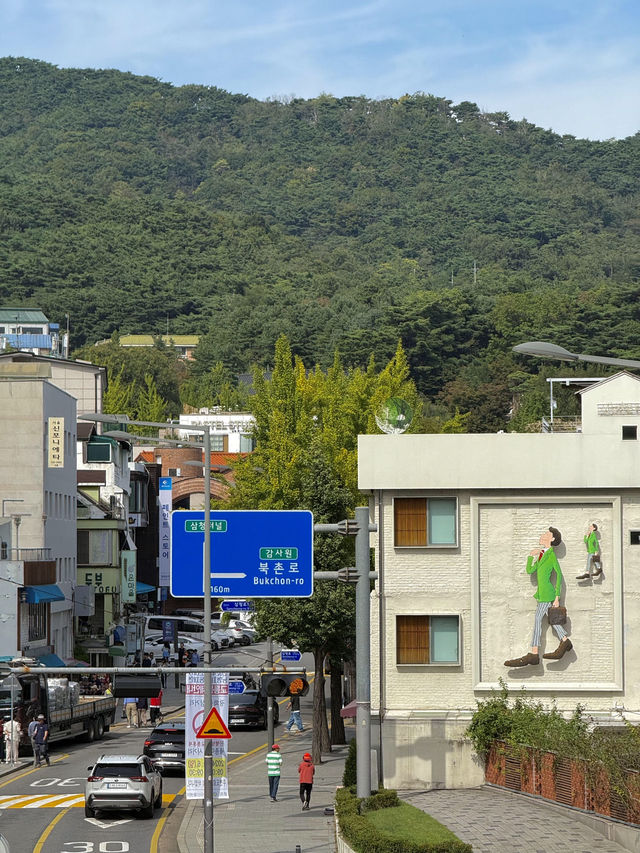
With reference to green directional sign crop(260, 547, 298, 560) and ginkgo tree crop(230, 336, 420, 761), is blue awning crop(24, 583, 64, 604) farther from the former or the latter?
green directional sign crop(260, 547, 298, 560)

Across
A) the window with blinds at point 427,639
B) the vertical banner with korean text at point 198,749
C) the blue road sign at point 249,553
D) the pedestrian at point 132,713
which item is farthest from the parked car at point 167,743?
the blue road sign at point 249,553

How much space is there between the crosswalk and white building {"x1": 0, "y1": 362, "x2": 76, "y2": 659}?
24831 millimetres

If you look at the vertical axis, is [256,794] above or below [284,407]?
below

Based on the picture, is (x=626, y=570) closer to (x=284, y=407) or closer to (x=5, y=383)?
(x=284, y=407)

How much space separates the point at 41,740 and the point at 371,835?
22.8 m

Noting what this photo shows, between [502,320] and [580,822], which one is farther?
[502,320]

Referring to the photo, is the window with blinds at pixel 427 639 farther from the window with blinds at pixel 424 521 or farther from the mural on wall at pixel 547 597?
the window with blinds at pixel 424 521

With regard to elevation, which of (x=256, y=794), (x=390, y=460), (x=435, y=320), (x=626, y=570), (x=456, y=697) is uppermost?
(x=435, y=320)

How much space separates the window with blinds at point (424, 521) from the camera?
36938 mm

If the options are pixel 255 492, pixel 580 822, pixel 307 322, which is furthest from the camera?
pixel 307 322

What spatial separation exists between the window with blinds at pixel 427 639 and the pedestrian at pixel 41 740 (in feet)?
47.9

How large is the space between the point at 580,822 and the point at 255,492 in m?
26.8

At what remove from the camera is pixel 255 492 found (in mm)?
53750

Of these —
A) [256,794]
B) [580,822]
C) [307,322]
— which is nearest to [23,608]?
[256,794]
